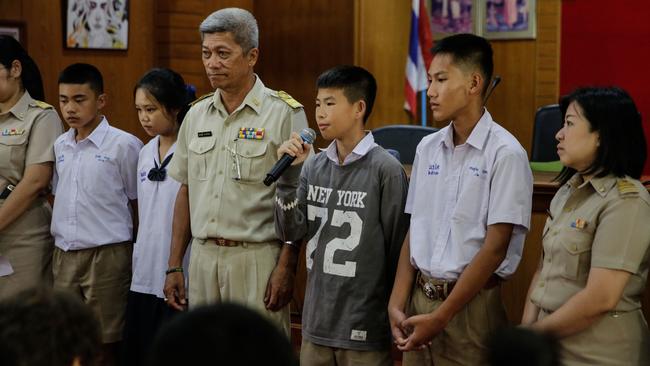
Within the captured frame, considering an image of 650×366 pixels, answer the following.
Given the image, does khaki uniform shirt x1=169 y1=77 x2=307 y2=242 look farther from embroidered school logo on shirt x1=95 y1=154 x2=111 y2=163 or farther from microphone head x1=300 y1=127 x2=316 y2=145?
embroidered school logo on shirt x1=95 y1=154 x2=111 y2=163

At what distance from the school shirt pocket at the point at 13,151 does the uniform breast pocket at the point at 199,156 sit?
3.23ft

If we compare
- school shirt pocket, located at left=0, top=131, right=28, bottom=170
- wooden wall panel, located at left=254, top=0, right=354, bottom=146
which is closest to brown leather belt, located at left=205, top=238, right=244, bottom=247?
school shirt pocket, located at left=0, top=131, right=28, bottom=170

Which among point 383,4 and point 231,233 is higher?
point 383,4

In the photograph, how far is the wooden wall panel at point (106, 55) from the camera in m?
5.77

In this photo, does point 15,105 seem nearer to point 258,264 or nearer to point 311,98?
point 258,264

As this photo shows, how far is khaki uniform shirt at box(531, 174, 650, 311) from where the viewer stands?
2451 millimetres

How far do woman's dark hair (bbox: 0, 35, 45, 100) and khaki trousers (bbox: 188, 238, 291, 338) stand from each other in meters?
1.35

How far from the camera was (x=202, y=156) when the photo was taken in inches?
127

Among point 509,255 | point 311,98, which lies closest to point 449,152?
point 509,255

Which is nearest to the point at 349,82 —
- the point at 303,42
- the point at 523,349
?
Result: the point at 523,349

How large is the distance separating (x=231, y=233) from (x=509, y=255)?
2.98 ft

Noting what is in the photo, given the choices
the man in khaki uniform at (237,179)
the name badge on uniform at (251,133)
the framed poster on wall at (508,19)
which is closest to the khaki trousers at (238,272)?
the man in khaki uniform at (237,179)

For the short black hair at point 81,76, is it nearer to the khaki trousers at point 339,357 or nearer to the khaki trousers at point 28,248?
the khaki trousers at point 28,248

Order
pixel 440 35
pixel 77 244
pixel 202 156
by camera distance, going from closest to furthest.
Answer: pixel 202 156 < pixel 77 244 < pixel 440 35
